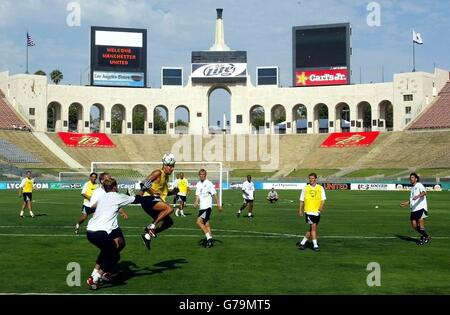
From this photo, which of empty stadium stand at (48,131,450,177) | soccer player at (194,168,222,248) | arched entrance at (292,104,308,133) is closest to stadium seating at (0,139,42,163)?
empty stadium stand at (48,131,450,177)

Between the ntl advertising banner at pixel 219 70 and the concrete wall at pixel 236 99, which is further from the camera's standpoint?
the ntl advertising banner at pixel 219 70

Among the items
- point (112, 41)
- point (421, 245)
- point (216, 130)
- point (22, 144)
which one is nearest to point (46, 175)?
point (22, 144)

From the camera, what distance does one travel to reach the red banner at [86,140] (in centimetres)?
9452

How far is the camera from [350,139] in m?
95.0

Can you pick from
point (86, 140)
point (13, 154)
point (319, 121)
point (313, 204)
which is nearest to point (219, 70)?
point (86, 140)

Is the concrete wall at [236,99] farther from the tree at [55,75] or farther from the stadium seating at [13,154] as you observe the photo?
the tree at [55,75]

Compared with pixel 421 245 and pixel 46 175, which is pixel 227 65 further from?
pixel 421 245

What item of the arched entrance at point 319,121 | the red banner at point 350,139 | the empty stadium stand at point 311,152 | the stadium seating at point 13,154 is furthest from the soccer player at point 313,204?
the arched entrance at point 319,121

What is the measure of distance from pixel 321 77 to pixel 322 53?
411 centimetres

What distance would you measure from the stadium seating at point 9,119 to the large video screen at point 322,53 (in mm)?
46363

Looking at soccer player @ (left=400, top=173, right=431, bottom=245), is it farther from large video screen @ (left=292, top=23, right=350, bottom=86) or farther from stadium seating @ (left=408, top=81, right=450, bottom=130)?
large video screen @ (left=292, top=23, right=350, bottom=86)

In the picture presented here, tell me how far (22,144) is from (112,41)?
77.2 feet

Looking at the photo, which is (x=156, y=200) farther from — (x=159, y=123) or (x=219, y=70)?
(x=159, y=123)

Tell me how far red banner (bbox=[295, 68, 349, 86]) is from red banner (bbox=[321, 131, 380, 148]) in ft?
29.4
